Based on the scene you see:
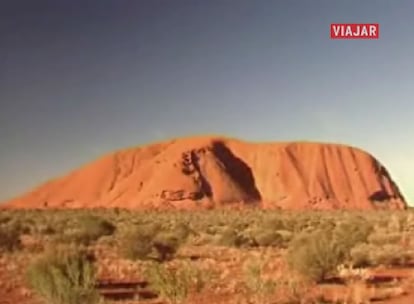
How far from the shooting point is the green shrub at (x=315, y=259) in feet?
43.7

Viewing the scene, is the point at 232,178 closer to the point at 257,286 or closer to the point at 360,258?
the point at 360,258

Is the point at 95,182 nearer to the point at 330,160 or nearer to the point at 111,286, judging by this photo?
the point at 330,160

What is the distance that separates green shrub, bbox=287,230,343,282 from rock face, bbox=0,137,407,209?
3873 centimetres

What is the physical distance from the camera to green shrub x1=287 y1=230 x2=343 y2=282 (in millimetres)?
13314

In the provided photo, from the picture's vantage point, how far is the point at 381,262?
16203mm

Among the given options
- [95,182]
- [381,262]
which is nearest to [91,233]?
[381,262]

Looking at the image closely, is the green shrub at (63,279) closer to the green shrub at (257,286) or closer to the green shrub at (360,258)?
the green shrub at (257,286)

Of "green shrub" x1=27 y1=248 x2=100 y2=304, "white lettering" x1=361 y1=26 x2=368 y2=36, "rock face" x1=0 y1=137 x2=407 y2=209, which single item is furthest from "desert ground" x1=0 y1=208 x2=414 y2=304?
"rock face" x1=0 y1=137 x2=407 y2=209

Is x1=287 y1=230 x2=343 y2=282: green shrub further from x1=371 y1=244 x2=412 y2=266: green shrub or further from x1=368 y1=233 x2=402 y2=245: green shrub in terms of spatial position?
x1=368 y1=233 x2=402 y2=245: green shrub

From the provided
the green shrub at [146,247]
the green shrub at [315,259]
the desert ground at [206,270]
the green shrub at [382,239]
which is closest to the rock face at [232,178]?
the green shrub at [382,239]

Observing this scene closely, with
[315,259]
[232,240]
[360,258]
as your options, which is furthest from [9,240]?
[315,259]

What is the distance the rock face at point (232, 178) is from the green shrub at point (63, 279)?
1582 inches

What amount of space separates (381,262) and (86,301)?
24.7ft

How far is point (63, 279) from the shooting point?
1098cm
